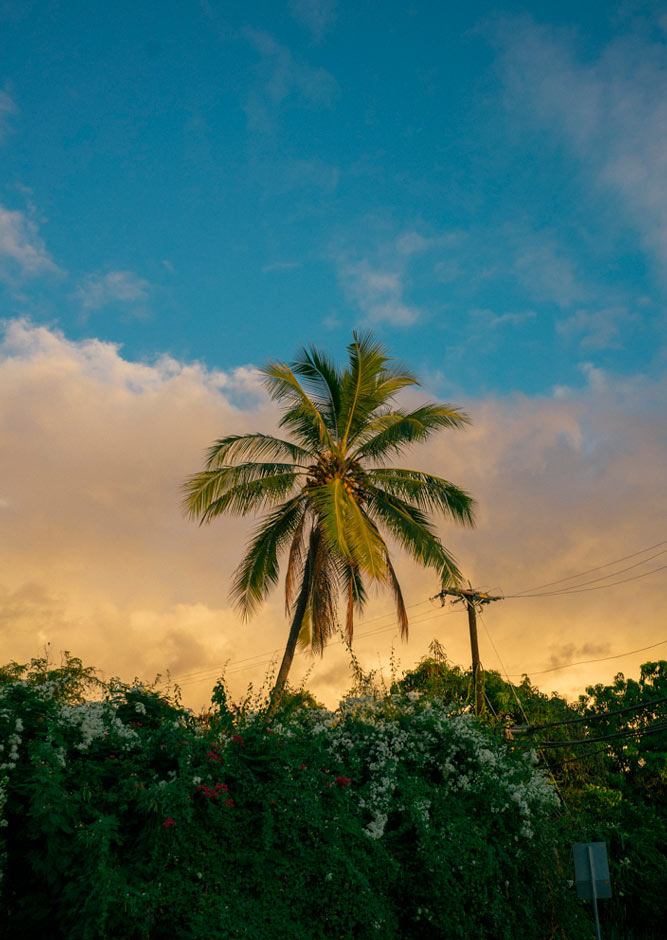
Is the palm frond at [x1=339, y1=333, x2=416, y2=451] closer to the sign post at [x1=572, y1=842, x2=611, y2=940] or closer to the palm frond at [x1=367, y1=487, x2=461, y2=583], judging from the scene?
the palm frond at [x1=367, y1=487, x2=461, y2=583]

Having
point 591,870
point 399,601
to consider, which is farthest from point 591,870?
point 399,601

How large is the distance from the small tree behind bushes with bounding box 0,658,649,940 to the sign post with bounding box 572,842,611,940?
1581 millimetres

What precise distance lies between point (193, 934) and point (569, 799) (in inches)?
886

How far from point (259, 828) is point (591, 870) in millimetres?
7658

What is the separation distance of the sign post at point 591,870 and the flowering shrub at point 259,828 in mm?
1742

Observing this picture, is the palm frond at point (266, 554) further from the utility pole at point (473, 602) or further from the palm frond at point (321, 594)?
the utility pole at point (473, 602)

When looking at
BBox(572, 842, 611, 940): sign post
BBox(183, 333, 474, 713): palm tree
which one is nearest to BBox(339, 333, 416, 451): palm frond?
BBox(183, 333, 474, 713): palm tree

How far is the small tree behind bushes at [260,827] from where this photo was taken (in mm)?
8383

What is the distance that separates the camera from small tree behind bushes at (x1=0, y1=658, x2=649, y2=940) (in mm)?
8383

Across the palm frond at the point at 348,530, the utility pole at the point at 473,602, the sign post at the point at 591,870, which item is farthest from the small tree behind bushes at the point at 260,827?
the utility pole at the point at 473,602

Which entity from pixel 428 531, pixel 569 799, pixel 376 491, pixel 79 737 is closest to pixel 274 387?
pixel 376 491

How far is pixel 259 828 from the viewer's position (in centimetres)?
932

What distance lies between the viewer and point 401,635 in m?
19.2

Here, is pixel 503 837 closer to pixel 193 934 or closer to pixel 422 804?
pixel 422 804
